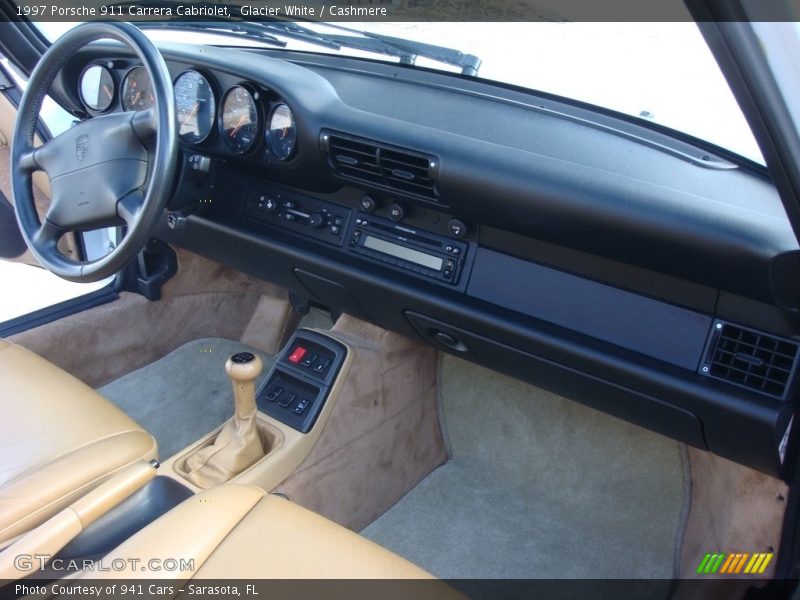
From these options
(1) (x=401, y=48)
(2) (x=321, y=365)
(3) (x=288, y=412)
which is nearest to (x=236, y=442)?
(3) (x=288, y=412)

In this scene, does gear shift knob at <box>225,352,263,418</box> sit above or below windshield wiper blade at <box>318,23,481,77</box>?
below

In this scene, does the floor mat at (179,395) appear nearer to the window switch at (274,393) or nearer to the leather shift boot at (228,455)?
the window switch at (274,393)

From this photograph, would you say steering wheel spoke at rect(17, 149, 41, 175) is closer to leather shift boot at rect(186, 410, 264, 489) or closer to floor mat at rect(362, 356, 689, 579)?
leather shift boot at rect(186, 410, 264, 489)

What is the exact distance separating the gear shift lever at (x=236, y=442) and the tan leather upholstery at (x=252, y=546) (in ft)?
1.57

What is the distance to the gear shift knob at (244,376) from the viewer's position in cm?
185

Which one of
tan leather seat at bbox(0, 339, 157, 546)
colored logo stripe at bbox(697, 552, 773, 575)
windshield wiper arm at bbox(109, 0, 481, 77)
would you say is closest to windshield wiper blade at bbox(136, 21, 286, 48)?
windshield wiper arm at bbox(109, 0, 481, 77)

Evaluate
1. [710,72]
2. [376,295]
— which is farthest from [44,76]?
[710,72]

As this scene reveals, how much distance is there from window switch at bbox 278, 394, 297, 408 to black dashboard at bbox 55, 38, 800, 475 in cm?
33

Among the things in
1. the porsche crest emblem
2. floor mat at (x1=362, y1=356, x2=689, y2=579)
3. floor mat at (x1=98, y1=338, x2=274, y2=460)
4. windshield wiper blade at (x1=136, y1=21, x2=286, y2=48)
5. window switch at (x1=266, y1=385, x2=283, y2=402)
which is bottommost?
floor mat at (x1=98, y1=338, x2=274, y2=460)

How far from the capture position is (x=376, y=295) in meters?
2.01

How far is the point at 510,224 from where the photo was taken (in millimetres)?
1618

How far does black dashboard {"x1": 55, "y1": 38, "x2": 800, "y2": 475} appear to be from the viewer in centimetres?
139

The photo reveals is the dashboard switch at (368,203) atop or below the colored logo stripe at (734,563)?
atop

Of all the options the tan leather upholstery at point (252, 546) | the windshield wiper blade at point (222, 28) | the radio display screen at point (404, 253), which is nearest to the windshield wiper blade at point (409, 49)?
the windshield wiper blade at point (222, 28)
